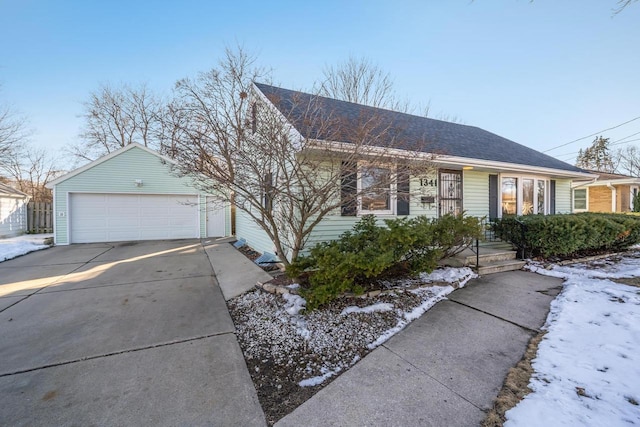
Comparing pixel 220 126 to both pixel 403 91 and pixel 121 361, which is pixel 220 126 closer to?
pixel 121 361

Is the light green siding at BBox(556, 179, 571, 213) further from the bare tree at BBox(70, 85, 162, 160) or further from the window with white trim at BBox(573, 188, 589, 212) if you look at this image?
the bare tree at BBox(70, 85, 162, 160)

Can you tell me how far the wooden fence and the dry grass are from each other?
747 inches

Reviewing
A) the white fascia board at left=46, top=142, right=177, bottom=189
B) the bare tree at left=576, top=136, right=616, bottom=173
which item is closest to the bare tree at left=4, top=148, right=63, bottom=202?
the white fascia board at left=46, top=142, right=177, bottom=189

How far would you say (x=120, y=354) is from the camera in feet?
9.20

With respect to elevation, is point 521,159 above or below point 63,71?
below

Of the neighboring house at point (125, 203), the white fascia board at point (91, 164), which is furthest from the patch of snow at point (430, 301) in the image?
the white fascia board at point (91, 164)

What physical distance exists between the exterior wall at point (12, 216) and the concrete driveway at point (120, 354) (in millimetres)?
9386

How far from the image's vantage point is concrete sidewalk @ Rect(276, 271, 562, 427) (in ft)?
6.32

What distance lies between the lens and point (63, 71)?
11023mm

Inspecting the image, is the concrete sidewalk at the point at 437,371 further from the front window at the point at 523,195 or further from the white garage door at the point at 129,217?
the white garage door at the point at 129,217

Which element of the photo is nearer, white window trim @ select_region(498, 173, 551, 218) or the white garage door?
white window trim @ select_region(498, 173, 551, 218)

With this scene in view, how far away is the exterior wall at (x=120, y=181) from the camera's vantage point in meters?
10.2

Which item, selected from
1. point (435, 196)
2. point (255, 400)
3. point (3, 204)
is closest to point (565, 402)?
point (255, 400)

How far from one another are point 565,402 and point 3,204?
18623 mm
